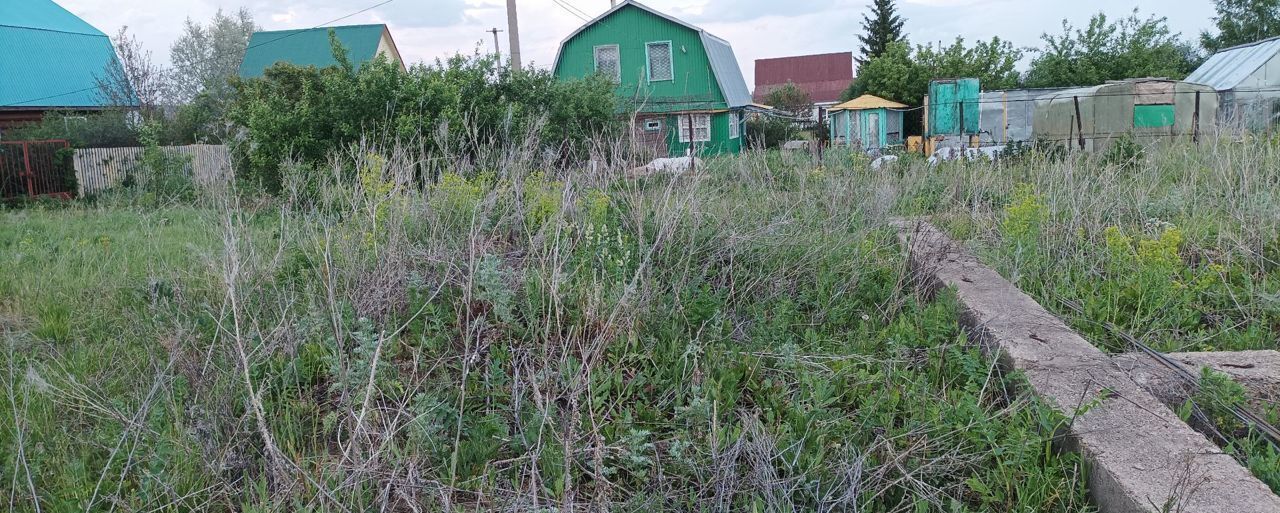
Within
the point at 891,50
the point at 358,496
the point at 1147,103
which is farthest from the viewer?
the point at 891,50

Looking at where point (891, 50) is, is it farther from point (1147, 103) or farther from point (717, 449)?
point (717, 449)

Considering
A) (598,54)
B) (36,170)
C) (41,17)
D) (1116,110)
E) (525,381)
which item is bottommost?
(525,381)

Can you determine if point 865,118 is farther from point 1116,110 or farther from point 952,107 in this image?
point 1116,110

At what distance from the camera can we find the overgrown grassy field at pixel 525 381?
8.29 feet

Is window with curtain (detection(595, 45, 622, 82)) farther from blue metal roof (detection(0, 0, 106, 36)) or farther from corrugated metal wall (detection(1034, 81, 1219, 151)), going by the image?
blue metal roof (detection(0, 0, 106, 36))

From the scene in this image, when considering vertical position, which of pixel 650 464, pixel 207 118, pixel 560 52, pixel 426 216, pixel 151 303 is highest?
pixel 560 52

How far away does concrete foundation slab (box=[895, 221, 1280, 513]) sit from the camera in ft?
7.53

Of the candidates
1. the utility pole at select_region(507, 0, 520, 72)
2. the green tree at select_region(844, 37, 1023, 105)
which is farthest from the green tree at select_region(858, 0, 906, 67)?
the utility pole at select_region(507, 0, 520, 72)

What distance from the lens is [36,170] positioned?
14.5m

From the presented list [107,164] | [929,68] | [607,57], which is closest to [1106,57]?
[929,68]

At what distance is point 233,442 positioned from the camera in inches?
109

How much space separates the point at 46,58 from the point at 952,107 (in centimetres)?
3068

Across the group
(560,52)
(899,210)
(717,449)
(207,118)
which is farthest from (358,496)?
(560,52)

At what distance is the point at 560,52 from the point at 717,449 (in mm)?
24244
